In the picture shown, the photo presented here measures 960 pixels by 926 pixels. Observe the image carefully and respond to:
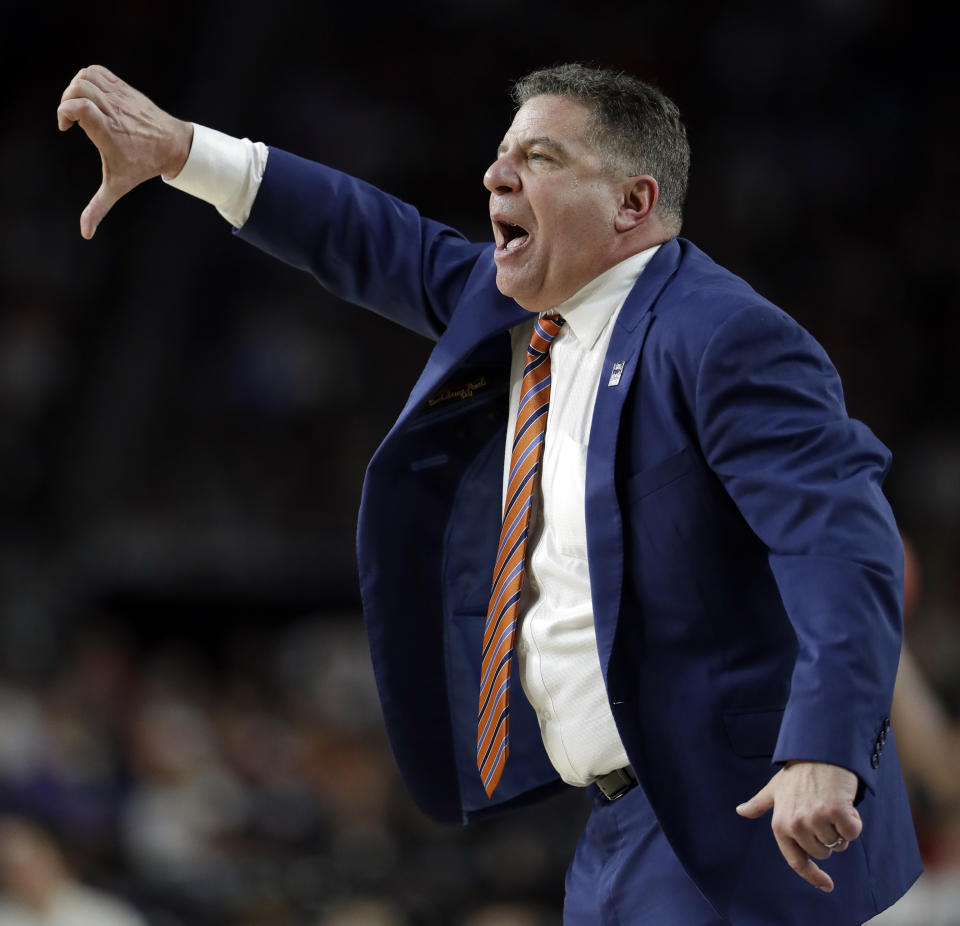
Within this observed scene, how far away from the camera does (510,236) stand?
241 cm

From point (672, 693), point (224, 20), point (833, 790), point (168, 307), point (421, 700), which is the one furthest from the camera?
point (224, 20)

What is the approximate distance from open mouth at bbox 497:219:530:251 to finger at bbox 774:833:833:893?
3.32 ft

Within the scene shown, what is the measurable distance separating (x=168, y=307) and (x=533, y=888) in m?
4.43

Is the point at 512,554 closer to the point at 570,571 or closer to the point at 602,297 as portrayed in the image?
the point at 570,571

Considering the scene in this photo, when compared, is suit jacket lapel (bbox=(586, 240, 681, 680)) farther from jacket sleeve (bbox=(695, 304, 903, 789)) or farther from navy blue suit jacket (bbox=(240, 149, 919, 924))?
jacket sleeve (bbox=(695, 304, 903, 789))

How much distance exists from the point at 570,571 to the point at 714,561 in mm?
258

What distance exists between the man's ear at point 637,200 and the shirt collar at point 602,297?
54mm

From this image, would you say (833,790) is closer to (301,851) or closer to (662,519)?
(662,519)

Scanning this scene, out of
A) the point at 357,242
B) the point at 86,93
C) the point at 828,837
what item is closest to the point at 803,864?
the point at 828,837

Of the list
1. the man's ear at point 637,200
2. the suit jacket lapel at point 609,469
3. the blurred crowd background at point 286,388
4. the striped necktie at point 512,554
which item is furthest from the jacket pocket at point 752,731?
the blurred crowd background at point 286,388

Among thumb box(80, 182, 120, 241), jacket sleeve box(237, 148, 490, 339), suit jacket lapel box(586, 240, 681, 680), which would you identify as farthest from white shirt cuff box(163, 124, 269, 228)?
suit jacket lapel box(586, 240, 681, 680)

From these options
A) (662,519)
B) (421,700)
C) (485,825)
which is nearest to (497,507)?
(421,700)

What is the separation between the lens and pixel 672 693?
2070 millimetres

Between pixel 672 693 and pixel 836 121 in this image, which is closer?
pixel 672 693
